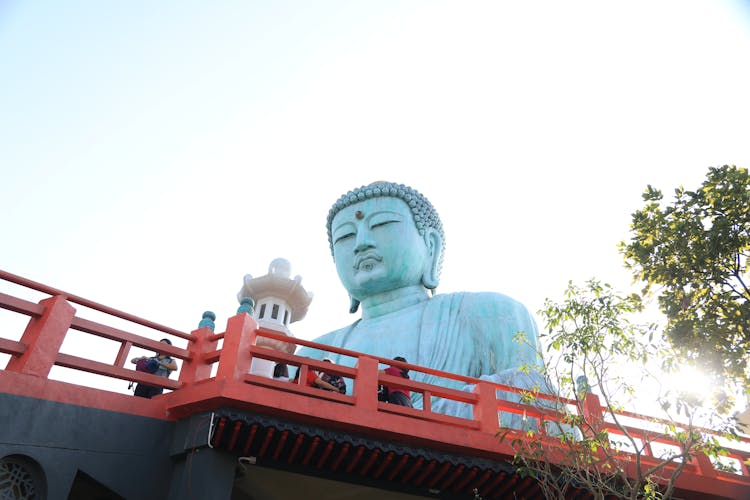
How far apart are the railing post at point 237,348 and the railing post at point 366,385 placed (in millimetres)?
953

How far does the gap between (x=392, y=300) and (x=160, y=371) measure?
5009mm

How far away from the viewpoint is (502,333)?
Result: 368 inches

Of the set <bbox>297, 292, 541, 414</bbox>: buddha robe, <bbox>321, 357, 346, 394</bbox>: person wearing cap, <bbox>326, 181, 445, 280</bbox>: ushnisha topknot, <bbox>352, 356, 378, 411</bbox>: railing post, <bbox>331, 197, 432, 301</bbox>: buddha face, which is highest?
<bbox>326, 181, 445, 280</bbox>: ushnisha topknot

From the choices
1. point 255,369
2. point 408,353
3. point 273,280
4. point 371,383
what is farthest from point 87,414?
point 273,280

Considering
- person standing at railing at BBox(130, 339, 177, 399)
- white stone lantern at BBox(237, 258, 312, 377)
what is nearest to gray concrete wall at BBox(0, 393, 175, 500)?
person standing at railing at BBox(130, 339, 177, 399)

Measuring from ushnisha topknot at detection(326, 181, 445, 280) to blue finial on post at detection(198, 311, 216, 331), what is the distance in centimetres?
452

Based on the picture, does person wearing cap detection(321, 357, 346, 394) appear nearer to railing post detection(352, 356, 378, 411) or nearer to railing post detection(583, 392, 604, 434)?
railing post detection(352, 356, 378, 411)

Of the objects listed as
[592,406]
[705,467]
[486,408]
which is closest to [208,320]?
[486,408]

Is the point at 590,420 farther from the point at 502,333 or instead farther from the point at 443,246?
the point at 443,246

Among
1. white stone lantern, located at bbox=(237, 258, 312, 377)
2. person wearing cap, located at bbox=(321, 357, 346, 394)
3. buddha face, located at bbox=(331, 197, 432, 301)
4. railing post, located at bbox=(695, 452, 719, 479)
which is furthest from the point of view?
white stone lantern, located at bbox=(237, 258, 312, 377)

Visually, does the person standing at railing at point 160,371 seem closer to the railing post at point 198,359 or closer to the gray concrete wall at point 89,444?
the railing post at point 198,359

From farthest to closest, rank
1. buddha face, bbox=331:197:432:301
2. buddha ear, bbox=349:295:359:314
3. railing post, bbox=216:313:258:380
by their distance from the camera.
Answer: buddha ear, bbox=349:295:359:314 < buddha face, bbox=331:197:432:301 < railing post, bbox=216:313:258:380

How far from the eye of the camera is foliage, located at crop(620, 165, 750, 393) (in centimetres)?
633

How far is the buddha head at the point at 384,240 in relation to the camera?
1079cm
